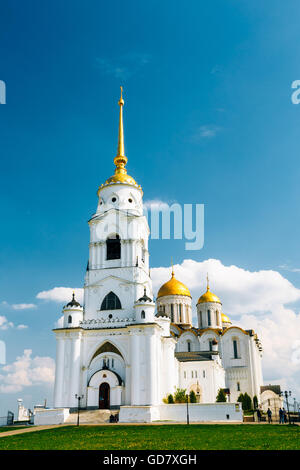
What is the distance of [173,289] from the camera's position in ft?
184

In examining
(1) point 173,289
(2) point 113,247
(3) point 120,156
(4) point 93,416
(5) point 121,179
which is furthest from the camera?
(1) point 173,289

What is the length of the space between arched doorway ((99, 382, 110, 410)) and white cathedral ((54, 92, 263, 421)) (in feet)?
0.24

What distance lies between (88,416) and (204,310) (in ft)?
87.1

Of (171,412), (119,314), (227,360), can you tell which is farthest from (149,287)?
(227,360)

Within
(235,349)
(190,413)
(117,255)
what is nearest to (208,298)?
(235,349)

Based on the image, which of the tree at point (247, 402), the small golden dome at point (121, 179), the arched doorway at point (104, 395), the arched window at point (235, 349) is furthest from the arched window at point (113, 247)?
the tree at point (247, 402)

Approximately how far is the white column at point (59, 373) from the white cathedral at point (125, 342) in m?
0.07

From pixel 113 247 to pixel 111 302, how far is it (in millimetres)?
5240

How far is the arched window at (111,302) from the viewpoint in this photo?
3766 centimetres

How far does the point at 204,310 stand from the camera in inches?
2184

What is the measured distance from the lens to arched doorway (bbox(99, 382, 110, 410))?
3391 cm

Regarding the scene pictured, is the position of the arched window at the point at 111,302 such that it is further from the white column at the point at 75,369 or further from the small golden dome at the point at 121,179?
the small golden dome at the point at 121,179

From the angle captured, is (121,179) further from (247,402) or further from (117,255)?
(247,402)

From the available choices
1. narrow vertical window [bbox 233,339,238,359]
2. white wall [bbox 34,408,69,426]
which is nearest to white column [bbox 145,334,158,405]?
white wall [bbox 34,408,69,426]
